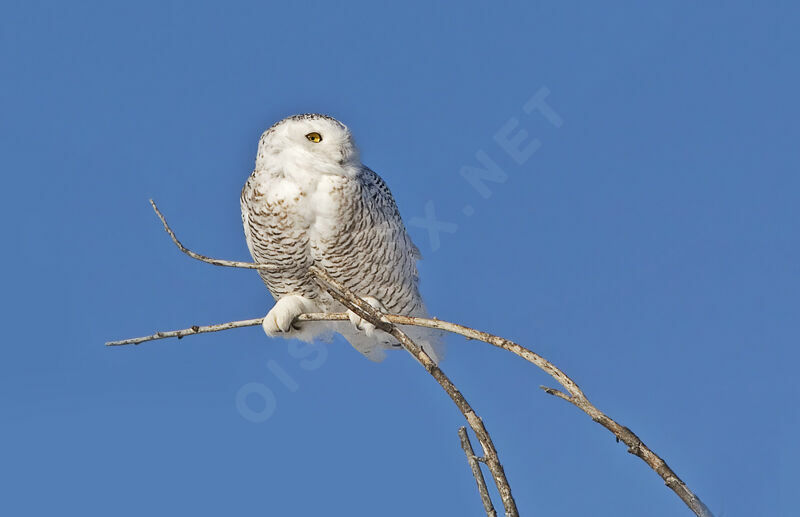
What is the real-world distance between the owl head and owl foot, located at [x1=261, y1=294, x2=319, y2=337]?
72 cm

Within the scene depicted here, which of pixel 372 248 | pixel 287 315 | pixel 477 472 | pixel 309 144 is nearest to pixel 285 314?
pixel 287 315

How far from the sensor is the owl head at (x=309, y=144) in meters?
3.64

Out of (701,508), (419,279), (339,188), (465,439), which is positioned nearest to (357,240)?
(339,188)

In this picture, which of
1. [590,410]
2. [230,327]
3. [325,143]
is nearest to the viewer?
[590,410]

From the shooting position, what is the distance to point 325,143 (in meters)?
3.66

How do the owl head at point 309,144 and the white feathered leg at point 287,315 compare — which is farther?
the white feathered leg at point 287,315

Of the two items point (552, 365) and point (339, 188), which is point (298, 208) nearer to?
point (339, 188)

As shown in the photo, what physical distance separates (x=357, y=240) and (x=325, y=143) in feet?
1.54

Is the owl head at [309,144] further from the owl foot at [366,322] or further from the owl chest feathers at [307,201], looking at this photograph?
the owl foot at [366,322]

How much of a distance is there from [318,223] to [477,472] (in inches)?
75.5

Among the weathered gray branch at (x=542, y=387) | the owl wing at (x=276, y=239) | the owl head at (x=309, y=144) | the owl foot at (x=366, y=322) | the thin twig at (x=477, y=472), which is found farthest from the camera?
the owl foot at (x=366, y=322)

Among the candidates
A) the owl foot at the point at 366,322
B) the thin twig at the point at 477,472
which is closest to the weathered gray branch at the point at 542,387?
the thin twig at the point at 477,472

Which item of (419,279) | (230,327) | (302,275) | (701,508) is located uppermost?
(419,279)

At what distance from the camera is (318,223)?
3789 mm
